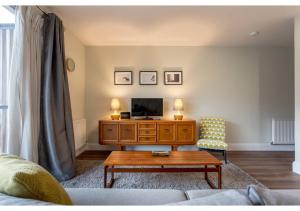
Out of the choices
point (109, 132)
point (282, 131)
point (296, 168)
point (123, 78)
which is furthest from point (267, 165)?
point (123, 78)

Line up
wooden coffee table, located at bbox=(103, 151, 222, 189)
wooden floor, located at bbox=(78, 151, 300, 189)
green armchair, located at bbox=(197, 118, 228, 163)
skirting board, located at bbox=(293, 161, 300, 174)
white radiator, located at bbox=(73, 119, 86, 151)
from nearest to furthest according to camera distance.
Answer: wooden coffee table, located at bbox=(103, 151, 222, 189), wooden floor, located at bbox=(78, 151, 300, 189), skirting board, located at bbox=(293, 161, 300, 174), white radiator, located at bbox=(73, 119, 86, 151), green armchair, located at bbox=(197, 118, 228, 163)

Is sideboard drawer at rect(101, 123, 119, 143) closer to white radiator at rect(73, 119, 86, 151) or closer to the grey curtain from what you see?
white radiator at rect(73, 119, 86, 151)

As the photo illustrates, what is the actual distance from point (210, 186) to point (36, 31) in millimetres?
2773

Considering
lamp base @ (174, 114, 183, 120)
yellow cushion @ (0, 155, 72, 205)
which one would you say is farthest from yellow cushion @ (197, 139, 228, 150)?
yellow cushion @ (0, 155, 72, 205)

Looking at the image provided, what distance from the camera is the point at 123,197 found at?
3.77 ft

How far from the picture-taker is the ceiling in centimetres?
280

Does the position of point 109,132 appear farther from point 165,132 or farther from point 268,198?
point 268,198

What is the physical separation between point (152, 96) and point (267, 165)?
96.4 inches

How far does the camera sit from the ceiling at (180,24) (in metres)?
2.80

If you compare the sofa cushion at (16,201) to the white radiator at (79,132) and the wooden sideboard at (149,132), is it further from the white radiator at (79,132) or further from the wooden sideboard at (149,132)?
the wooden sideboard at (149,132)

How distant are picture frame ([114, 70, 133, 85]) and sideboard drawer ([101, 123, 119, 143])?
97 cm

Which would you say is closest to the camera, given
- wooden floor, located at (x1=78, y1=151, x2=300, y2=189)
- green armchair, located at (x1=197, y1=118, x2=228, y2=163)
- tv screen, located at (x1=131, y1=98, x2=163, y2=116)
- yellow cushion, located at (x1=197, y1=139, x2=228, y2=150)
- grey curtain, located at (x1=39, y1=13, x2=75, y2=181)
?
grey curtain, located at (x1=39, y1=13, x2=75, y2=181)

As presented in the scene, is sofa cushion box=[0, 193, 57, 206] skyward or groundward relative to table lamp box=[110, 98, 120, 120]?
groundward

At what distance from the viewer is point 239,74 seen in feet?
14.9
